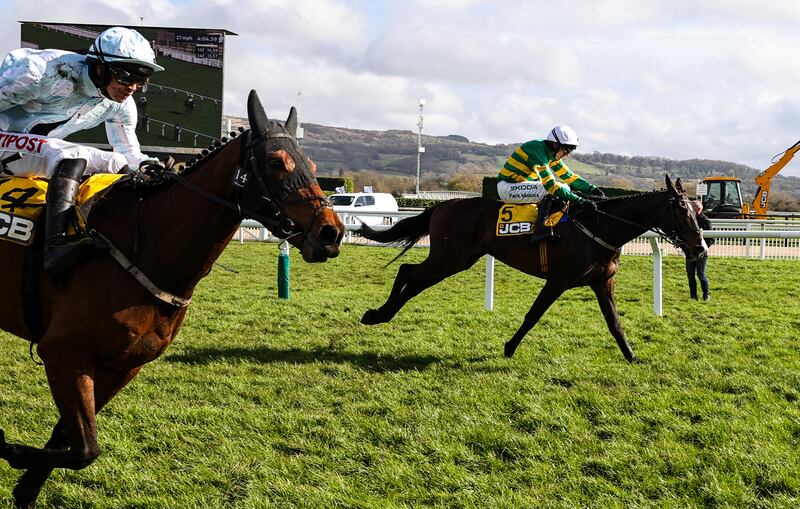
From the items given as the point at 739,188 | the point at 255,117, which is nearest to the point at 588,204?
the point at 255,117

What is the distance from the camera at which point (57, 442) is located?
3465mm

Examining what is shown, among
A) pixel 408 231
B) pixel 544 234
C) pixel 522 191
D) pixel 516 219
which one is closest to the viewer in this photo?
pixel 544 234

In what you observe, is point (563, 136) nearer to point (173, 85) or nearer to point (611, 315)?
point (611, 315)

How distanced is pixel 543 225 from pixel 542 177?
496mm

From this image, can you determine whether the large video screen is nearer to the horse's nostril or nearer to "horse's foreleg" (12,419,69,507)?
"horse's foreleg" (12,419,69,507)

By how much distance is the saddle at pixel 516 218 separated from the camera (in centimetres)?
747

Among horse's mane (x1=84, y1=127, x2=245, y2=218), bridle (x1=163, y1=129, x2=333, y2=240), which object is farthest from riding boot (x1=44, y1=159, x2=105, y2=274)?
bridle (x1=163, y1=129, x2=333, y2=240)

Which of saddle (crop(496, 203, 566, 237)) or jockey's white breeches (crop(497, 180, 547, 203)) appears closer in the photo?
saddle (crop(496, 203, 566, 237))

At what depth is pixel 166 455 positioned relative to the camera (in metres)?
4.15

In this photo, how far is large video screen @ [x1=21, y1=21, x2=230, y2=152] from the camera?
23.4 m

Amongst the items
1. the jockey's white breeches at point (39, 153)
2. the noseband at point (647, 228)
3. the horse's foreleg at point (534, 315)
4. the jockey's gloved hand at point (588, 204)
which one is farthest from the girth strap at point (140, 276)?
the jockey's gloved hand at point (588, 204)

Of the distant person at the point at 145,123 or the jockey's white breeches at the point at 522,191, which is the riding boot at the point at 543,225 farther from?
the distant person at the point at 145,123

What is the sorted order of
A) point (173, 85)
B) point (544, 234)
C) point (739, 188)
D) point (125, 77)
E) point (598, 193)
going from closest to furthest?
1. point (125, 77)
2. point (544, 234)
3. point (598, 193)
4. point (173, 85)
5. point (739, 188)

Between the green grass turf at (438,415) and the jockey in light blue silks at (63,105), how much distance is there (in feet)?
4.75
